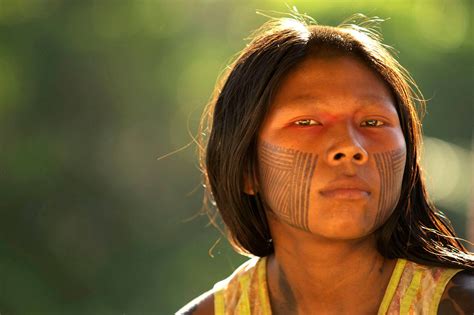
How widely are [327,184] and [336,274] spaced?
0.38m

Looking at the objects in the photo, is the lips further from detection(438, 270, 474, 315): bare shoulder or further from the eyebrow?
detection(438, 270, 474, 315): bare shoulder

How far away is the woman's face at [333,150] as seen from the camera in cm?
330

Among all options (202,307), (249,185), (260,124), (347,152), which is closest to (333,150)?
(347,152)

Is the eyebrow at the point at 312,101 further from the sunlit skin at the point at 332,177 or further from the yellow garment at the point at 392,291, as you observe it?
the yellow garment at the point at 392,291

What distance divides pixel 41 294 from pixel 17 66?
2.42 metres

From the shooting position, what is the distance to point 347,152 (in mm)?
3285

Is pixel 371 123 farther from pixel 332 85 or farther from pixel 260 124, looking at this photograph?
pixel 260 124

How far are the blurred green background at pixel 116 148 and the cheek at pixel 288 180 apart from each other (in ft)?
19.4

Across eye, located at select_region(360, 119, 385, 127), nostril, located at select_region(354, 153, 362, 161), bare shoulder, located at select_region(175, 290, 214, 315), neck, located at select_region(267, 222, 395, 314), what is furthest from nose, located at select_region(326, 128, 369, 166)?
bare shoulder, located at select_region(175, 290, 214, 315)

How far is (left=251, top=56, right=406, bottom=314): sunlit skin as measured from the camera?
331cm

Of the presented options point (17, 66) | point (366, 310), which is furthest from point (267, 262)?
point (17, 66)

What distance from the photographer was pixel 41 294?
9.88 metres

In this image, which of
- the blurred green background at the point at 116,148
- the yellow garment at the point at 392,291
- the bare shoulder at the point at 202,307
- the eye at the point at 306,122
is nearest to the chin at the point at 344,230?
the yellow garment at the point at 392,291

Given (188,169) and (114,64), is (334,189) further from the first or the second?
(114,64)
